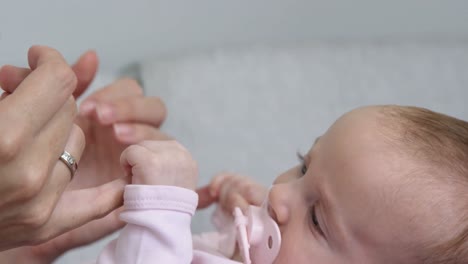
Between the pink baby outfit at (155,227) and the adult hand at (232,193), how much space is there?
28 centimetres

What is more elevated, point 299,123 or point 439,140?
point 439,140

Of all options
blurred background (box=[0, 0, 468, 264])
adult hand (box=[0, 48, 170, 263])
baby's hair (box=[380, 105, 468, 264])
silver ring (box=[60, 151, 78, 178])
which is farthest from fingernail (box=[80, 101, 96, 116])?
baby's hair (box=[380, 105, 468, 264])

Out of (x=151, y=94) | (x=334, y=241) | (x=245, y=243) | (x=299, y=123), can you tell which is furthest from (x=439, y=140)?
(x=151, y=94)

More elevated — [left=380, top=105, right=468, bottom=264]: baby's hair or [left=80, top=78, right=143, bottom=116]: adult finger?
[left=380, top=105, right=468, bottom=264]: baby's hair

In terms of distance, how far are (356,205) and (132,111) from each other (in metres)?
0.49

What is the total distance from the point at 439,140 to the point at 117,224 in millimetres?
551

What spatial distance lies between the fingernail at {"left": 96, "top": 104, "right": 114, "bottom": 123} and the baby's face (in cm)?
36

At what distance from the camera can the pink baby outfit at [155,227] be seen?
77 centimetres

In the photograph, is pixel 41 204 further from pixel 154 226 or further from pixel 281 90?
pixel 281 90

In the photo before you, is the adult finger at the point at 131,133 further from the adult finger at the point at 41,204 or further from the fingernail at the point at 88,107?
the adult finger at the point at 41,204

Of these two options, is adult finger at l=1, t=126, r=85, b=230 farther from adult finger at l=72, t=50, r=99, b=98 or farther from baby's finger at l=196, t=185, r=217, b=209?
baby's finger at l=196, t=185, r=217, b=209

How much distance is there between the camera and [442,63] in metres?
1.67

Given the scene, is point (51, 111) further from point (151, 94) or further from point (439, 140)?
point (151, 94)

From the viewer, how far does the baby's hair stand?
810 millimetres
